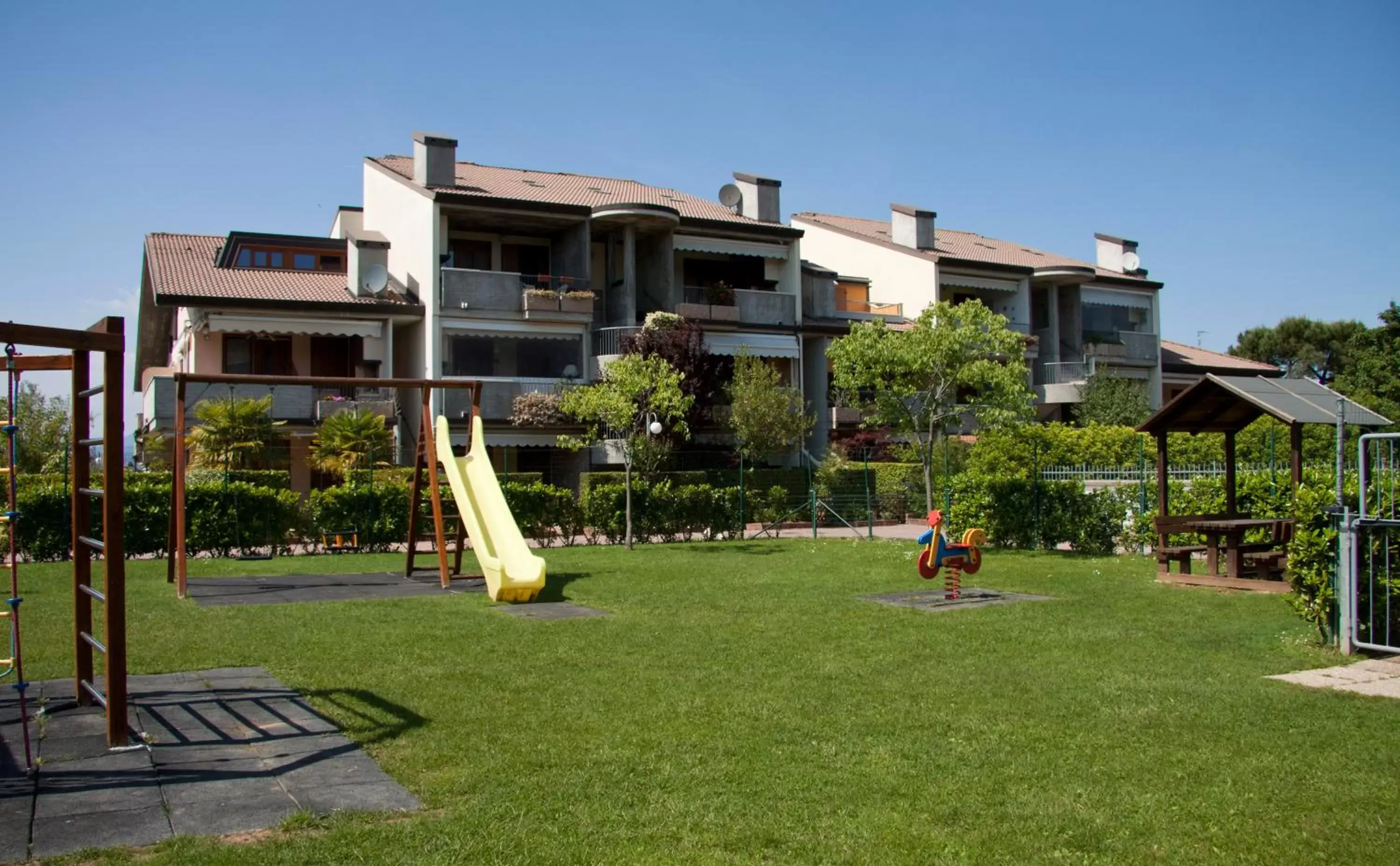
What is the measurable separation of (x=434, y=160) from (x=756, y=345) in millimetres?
11998

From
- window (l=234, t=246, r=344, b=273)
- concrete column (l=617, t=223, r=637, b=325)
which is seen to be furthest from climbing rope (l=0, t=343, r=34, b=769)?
window (l=234, t=246, r=344, b=273)

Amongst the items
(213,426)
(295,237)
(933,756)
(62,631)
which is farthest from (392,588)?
(295,237)

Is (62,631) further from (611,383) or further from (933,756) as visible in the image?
(611,383)

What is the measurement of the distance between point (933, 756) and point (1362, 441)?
18.3 feet

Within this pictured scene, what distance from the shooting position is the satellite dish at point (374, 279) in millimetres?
32906

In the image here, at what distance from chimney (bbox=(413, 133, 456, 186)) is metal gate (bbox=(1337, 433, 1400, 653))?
96.9 ft

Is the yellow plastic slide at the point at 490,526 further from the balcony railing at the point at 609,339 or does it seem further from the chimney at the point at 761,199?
the chimney at the point at 761,199

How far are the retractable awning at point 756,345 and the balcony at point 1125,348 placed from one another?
14.7 meters

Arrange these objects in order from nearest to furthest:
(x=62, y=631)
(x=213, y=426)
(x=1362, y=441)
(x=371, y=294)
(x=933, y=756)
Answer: (x=933, y=756)
(x=1362, y=441)
(x=62, y=631)
(x=213, y=426)
(x=371, y=294)

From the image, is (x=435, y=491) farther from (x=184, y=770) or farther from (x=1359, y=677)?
(x=1359, y=677)

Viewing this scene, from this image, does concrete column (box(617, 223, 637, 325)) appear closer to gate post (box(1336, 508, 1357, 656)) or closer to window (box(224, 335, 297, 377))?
window (box(224, 335, 297, 377))

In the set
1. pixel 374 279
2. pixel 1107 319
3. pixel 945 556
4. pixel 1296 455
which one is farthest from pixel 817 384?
pixel 945 556

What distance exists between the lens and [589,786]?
5.93 meters

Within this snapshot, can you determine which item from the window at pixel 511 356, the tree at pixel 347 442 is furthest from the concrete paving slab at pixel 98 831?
the window at pixel 511 356
